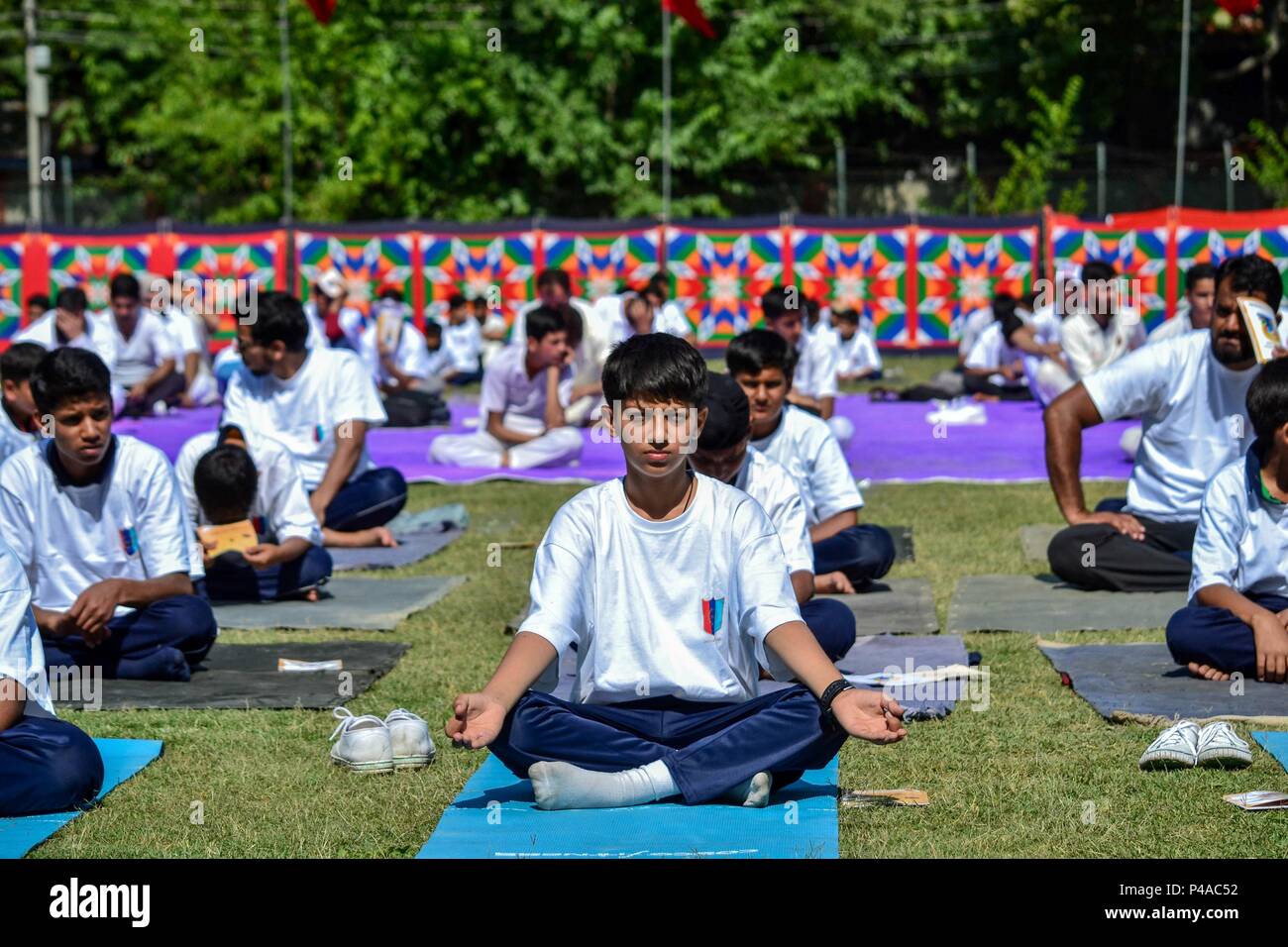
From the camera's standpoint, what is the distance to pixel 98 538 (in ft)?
A: 24.5

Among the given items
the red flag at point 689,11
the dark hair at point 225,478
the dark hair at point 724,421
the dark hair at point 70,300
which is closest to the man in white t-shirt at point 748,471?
the dark hair at point 724,421

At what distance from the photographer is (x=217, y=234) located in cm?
2722

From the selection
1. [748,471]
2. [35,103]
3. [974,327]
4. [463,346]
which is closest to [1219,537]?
[748,471]

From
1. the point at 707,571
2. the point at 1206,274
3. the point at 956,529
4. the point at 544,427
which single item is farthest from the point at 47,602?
the point at 1206,274

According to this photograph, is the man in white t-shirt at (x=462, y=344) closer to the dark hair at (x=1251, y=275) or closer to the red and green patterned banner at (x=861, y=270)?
the red and green patterned banner at (x=861, y=270)

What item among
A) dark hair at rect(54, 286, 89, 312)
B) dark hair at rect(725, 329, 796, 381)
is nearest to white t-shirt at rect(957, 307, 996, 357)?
dark hair at rect(54, 286, 89, 312)

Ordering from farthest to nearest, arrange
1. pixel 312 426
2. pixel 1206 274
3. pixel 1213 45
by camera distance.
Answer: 1. pixel 1213 45
2. pixel 1206 274
3. pixel 312 426

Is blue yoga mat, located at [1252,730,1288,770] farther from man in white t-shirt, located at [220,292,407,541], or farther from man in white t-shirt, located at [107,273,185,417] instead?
man in white t-shirt, located at [107,273,185,417]

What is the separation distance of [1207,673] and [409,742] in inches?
120

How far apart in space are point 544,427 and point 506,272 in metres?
13.0

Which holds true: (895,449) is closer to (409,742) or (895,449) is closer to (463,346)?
(463,346)

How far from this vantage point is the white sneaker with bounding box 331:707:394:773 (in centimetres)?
625

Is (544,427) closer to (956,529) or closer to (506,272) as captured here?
(956,529)

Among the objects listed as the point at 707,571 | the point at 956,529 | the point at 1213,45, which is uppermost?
the point at 1213,45
